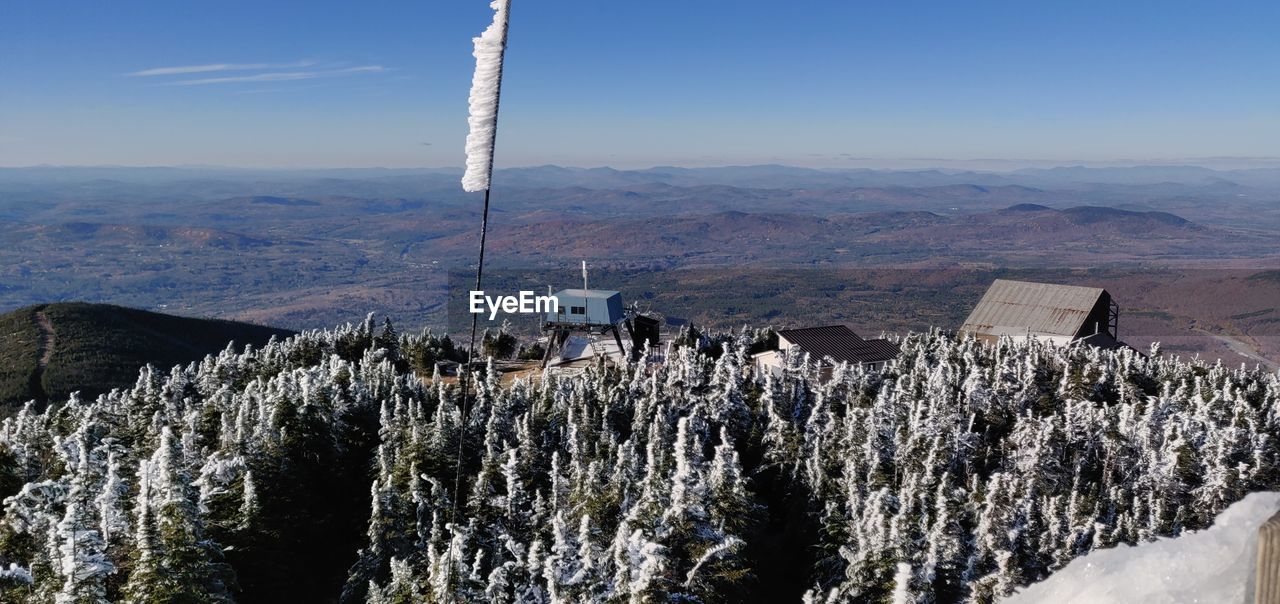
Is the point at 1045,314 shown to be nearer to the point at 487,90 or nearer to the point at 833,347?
the point at 833,347

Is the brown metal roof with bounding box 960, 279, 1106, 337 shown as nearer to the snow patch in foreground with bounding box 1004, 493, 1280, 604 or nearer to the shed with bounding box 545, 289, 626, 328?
the shed with bounding box 545, 289, 626, 328

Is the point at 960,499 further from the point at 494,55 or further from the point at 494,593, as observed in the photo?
the point at 494,55

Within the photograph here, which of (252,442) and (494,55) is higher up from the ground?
(494,55)

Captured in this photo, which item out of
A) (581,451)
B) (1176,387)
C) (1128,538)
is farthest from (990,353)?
(581,451)

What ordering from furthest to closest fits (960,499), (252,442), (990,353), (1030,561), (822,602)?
(990,353) < (252,442) < (960,499) < (1030,561) < (822,602)

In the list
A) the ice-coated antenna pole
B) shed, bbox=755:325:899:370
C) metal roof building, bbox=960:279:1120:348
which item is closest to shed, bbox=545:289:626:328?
shed, bbox=755:325:899:370

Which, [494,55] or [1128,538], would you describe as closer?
[494,55]

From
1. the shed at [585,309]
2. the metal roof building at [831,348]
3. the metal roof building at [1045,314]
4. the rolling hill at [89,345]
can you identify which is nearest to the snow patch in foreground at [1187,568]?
the metal roof building at [831,348]

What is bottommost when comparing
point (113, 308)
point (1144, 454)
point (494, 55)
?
point (113, 308)
